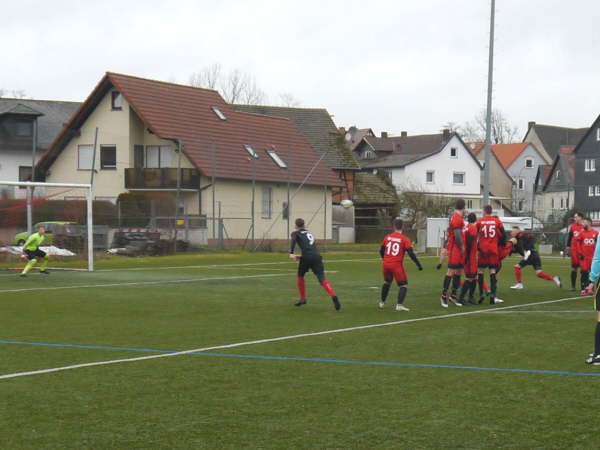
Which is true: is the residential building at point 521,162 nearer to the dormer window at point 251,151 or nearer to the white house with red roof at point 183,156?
the white house with red roof at point 183,156

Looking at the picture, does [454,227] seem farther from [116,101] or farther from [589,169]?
[589,169]

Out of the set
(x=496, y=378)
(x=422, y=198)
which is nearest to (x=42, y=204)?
(x=496, y=378)

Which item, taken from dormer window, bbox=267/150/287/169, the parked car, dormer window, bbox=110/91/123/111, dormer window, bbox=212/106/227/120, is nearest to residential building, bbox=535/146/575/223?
dormer window, bbox=267/150/287/169

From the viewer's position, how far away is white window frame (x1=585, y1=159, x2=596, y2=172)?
8299 cm

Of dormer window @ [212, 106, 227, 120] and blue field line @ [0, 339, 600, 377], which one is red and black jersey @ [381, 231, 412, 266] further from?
dormer window @ [212, 106, 227, 120]

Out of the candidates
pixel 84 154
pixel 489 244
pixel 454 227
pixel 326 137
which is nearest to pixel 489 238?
pixel 489 244

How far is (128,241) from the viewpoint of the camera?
127 ft

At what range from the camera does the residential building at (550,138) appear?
378ft

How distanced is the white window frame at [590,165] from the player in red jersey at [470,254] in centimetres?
6880

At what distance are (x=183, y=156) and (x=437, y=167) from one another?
42651 mm

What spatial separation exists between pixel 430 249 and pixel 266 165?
10610 millimetres

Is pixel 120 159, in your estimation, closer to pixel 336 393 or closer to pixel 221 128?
pixel 221 128

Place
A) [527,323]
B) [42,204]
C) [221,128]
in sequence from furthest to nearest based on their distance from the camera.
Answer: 1. [221,128]
2. [42,204]
3. [527,323]

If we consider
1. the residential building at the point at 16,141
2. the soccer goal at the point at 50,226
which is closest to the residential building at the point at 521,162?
the residential building at the point at 16,141
